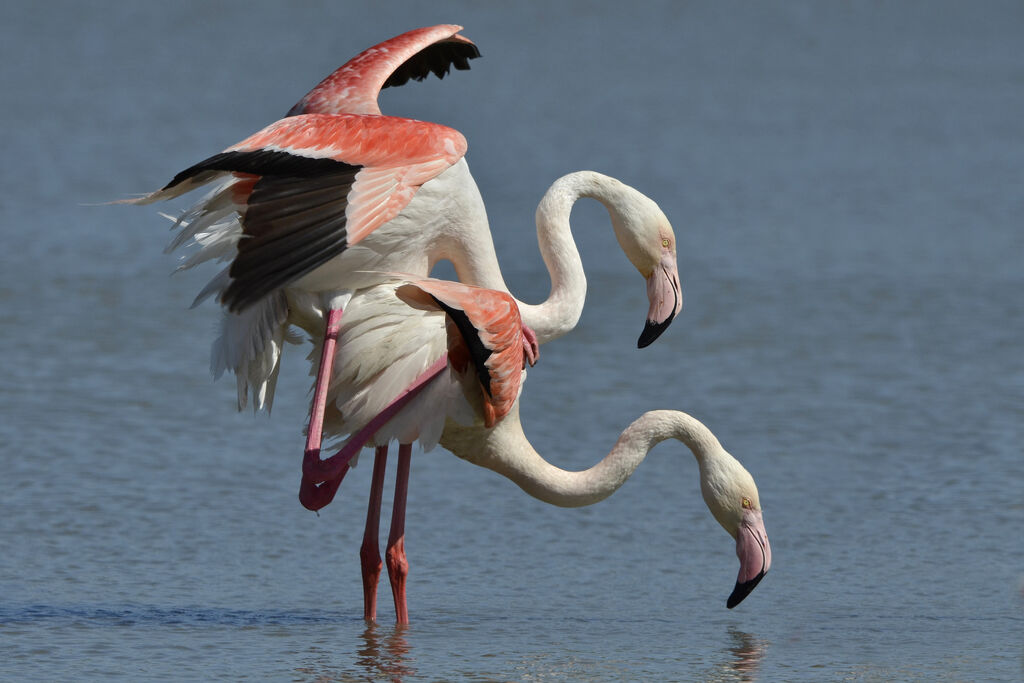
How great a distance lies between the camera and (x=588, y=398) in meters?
9.26

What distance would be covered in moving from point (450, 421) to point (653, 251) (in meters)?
1.18

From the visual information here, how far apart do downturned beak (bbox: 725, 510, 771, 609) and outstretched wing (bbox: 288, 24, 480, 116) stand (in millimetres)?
2189

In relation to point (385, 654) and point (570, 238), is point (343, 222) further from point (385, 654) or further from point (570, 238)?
point (570, 238)

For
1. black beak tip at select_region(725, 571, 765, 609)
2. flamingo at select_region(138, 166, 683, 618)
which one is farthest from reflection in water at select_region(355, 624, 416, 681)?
black beak tip at select_region(725, 571, 765, 609)

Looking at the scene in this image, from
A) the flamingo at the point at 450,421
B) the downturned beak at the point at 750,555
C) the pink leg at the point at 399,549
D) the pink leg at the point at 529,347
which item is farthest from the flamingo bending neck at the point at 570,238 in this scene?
the downturned beak at the point at 750,555

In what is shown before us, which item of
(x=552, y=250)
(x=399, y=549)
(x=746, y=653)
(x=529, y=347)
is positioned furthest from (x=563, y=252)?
(x=746, y=653)

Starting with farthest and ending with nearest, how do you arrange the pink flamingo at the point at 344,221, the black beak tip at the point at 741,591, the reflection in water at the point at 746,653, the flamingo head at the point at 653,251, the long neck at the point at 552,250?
the flamingo head at the point at 653,251, the long neck at the point at 552,250, the black beak tip at the point at 741,591, the reflection in water at the point at 746,653, the pink flamingo at the point at 344,221

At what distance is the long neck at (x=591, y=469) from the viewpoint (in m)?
6.57

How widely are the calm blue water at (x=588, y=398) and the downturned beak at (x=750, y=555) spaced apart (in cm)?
12

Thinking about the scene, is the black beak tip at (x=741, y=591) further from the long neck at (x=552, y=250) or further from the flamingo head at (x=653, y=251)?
the long neck at (x=552, y=250)

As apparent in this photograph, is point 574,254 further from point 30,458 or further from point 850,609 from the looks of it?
point 30,458

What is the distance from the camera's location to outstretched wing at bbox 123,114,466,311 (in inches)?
205

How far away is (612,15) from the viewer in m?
22.5

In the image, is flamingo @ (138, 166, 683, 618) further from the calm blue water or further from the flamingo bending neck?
the calm blue water
